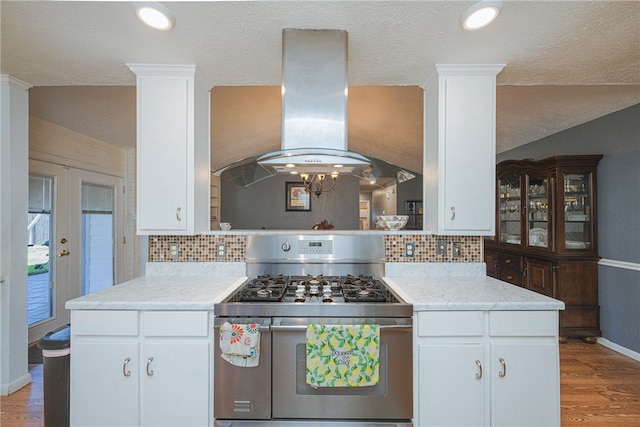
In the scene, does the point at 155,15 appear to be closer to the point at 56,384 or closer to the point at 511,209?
the point at 56,384

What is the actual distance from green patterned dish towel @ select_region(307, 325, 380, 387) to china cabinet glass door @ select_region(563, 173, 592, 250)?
299cm

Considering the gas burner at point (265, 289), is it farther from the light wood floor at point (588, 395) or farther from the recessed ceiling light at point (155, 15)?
the light wood floor at point (588, 395)

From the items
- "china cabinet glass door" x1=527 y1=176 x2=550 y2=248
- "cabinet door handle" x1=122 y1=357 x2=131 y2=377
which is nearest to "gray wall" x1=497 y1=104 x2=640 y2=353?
"china cabinet glass door" x1=527 y1=176 x2=550 y2=248

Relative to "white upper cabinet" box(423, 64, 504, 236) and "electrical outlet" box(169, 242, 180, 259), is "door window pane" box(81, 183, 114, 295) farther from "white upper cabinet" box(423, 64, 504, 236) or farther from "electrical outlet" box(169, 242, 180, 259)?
"white upper cabinet" box(423, 64, 504, 236)

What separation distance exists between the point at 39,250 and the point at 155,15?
9.73ft

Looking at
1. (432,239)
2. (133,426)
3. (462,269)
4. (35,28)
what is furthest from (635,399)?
(35,28)

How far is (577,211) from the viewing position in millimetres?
3670

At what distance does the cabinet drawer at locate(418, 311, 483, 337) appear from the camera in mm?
1704

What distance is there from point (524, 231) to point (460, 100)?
8.41 feet

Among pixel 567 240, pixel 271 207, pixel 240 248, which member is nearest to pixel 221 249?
pixel 240 248

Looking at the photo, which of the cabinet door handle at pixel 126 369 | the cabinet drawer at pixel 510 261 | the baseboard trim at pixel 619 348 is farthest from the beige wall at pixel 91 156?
the baseboard trim at pixel 619 348

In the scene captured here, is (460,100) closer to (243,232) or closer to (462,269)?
(462,269)

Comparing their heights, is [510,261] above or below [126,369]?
above

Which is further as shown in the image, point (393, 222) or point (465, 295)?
point (393, 222)
